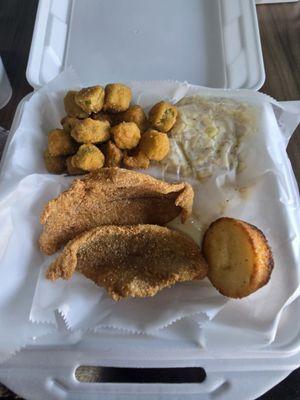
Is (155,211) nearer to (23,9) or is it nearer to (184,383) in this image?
(184,383)

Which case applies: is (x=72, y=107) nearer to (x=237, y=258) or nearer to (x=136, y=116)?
(x=136, y=116)

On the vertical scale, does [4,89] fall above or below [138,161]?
above

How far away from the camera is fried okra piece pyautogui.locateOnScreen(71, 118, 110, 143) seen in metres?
0.80

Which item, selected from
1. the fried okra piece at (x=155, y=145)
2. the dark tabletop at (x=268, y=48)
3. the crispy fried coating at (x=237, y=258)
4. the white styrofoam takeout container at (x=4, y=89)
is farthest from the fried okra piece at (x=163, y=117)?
the white styrofoam takeout container at (x=4, y=89)

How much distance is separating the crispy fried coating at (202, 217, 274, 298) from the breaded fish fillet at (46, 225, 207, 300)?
1.0 inches

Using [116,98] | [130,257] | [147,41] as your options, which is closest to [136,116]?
[116,98]

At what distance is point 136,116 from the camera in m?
0.85


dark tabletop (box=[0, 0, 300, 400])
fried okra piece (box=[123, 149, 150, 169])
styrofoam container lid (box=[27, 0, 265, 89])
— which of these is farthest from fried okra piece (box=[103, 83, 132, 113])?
dark tabletop (box=[0, 0, 300, 400])

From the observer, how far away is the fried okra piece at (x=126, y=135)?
0.81 m

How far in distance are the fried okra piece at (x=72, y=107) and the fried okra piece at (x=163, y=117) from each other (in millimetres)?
135

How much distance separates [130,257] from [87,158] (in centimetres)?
20

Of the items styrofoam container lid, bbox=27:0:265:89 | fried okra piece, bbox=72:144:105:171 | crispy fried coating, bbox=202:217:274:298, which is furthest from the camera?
styrofoam container lid, bbox=27:0:265:89

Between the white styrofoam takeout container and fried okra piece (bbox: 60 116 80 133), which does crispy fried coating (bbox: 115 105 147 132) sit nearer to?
fried okra piece (bbox: 60 116 80 133)

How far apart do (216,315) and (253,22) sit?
808mm
